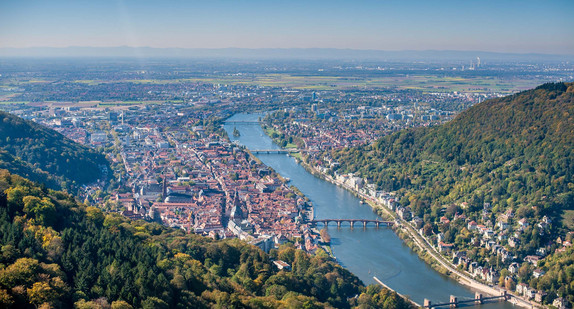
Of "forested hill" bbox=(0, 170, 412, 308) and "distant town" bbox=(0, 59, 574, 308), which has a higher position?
"forested hill" bbox=(0, 170, 412, 308)

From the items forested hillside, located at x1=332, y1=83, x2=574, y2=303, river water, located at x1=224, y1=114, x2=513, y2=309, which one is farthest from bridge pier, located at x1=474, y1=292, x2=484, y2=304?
forested hillside, located at x1=332, y1=83, x2=574, y2=303

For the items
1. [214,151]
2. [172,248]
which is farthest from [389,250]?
[214,151]

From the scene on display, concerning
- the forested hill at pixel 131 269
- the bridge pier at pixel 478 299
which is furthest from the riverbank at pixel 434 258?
the forested hill at pixel 131 269

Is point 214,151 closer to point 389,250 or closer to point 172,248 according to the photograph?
point 389,250

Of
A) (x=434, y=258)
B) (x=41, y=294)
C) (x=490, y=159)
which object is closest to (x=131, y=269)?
(x=41, y=294)

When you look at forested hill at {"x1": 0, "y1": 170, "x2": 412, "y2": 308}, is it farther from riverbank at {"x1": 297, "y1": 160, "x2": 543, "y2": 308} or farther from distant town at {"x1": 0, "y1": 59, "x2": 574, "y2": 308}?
riverbank at {"x1": 297, "y1": 160, "x2": 543, "y2": 308}

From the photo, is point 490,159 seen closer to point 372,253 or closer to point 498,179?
point 498,179

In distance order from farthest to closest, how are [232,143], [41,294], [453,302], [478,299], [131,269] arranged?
[232,143] → [478,299] → [453,302] → [131,269] → [41,294]
